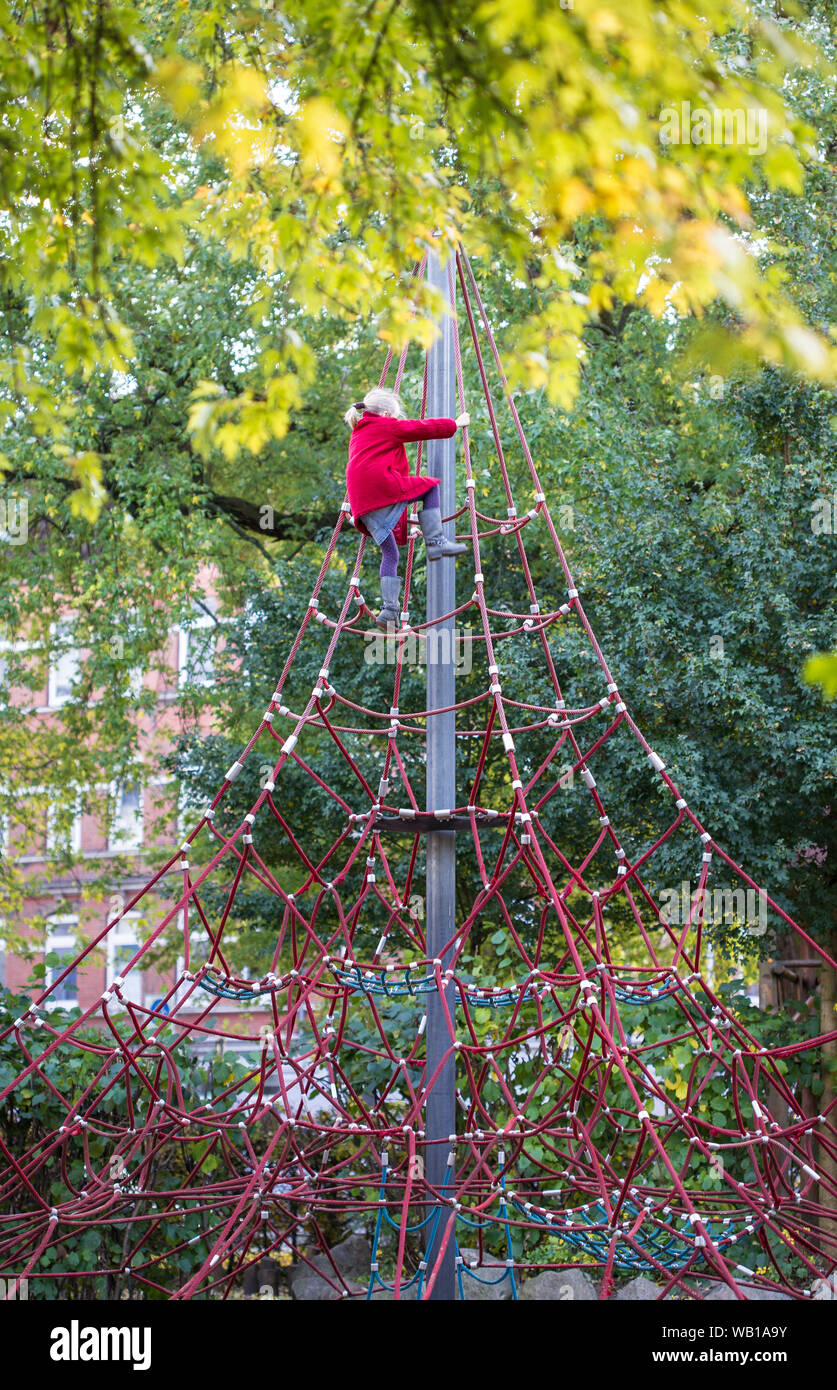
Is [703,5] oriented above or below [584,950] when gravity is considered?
above

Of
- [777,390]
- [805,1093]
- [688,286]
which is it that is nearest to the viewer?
[688,286]

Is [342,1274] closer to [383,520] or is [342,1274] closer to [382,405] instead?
[383,520]

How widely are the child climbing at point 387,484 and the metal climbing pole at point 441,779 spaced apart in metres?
0.14

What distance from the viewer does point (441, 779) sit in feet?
15.8

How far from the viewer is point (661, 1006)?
238 inches

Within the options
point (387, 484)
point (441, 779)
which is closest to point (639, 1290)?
point (441, 779)

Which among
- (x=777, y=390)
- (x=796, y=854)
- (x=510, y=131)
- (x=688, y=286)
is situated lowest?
(x=796, y=854)

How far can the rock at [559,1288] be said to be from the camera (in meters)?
5.39

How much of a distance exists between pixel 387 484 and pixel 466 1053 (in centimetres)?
199

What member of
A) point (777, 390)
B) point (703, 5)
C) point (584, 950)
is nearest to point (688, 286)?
point (703, 5)

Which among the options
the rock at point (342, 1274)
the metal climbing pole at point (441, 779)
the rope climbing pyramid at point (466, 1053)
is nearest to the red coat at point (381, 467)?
the metal climbing pole at point (441, 779)
